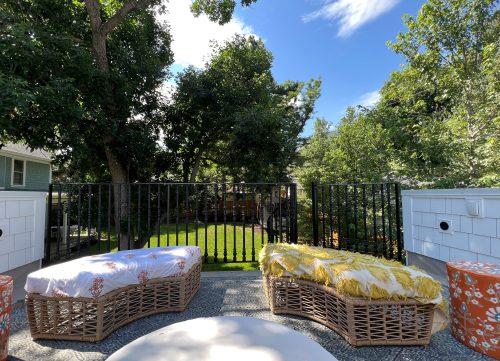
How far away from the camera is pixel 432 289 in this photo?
1.76 metres

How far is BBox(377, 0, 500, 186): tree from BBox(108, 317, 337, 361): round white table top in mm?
5546

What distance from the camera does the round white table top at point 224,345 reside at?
910 millimetres

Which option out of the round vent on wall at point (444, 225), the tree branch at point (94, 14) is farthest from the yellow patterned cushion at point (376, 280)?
the tree branch at point (94, 14)

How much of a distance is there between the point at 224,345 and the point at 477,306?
1.79 m

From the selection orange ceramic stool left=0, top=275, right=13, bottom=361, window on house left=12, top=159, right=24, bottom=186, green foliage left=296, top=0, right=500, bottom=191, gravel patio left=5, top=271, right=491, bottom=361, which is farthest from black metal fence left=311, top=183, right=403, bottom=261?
window on house left=12, top=159, right=24, bottom=186

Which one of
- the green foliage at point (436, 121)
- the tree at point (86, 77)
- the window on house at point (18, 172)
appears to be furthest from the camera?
the window on house at point (18, 172)

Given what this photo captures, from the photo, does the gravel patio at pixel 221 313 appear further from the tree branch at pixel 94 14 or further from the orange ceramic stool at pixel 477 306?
the tree branch at pixel 94 14

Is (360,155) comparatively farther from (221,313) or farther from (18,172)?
(18,172)

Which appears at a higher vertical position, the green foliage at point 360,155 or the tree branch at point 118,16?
the tree branch at point 118,16

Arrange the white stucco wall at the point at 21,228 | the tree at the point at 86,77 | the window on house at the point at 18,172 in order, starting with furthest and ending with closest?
the window on house at the point at 18,172, the tree at the point at 86,77, the white stucco wall at the point at 21,228

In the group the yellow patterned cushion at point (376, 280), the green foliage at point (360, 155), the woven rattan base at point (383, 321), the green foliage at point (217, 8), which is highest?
the green foliage at point (217, 8)

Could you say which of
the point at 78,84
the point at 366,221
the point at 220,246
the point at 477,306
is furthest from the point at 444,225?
the point at 78,84

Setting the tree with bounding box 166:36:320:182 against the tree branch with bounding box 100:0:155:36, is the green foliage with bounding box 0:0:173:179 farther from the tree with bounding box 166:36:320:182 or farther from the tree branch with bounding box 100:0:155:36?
the tree with bounding box 166:36:320:182

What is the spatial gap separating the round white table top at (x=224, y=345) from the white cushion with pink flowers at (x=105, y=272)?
1135mm
